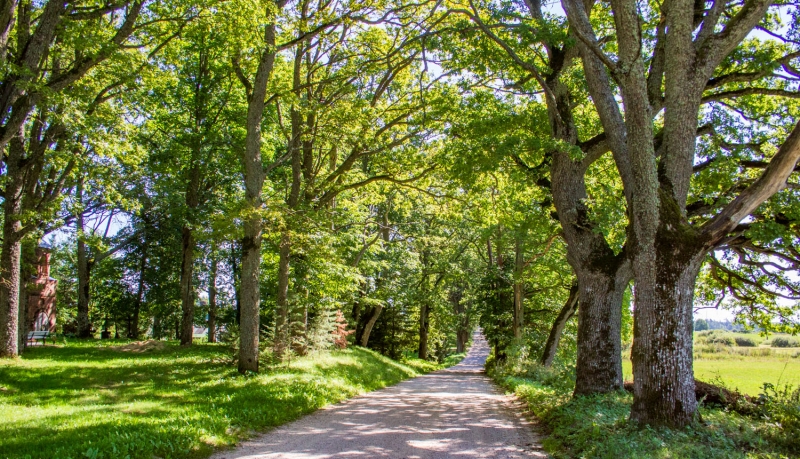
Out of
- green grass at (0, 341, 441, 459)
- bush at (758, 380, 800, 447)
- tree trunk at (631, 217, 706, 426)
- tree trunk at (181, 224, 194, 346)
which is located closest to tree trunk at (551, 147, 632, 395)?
tree trunk at (631, 217, 706, 426)

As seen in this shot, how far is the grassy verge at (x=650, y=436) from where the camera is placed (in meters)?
5.08

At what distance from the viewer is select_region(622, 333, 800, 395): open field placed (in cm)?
1550

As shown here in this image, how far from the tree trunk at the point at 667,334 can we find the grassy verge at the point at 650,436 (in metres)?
0.30

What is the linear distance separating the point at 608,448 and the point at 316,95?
13.5 m

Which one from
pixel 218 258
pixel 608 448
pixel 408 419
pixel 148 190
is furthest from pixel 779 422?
pixel 218 258

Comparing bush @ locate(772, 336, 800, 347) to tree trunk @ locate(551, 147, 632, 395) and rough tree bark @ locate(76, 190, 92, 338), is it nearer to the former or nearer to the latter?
tree trunk @ locate(551, 147, 632, 395)

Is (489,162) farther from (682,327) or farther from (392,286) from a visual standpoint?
(392,286)

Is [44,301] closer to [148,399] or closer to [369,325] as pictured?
[369,325]

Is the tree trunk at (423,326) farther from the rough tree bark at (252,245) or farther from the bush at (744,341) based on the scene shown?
the rough tree bark at (252,245)

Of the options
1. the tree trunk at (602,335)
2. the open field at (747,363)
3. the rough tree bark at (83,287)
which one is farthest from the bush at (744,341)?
the rough tree bark at (83,287)

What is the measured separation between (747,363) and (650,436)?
64.9 feet

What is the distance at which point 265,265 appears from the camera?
847 inches

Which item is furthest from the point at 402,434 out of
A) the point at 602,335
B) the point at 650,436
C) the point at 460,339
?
the point at 460,339

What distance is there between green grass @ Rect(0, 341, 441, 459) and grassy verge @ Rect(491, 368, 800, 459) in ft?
15.0
